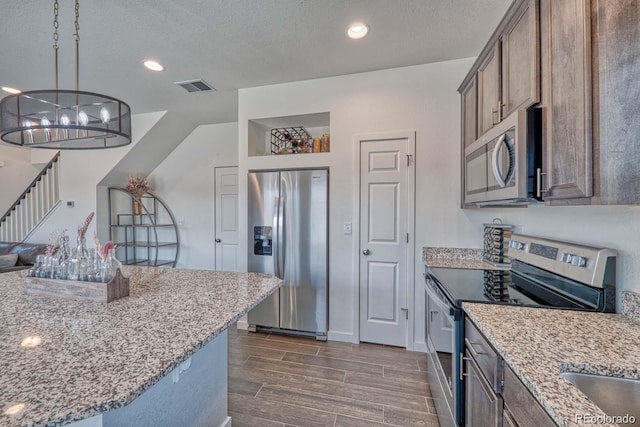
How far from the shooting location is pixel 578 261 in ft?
4.42

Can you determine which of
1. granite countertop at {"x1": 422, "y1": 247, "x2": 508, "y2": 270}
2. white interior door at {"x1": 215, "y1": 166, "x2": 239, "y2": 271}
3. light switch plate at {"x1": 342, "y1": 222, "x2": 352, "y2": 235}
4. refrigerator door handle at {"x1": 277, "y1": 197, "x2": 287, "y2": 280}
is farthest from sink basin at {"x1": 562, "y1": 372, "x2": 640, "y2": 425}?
white interior door at {"x1": 215, "y1": 166, "x2": 239, "y2": 271}

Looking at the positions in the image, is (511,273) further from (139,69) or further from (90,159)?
(90,159)

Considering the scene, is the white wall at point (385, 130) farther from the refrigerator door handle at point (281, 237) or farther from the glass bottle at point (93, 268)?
the glass bottle at point (93, 268)

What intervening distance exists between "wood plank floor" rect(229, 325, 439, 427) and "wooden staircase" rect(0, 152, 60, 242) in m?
4.52

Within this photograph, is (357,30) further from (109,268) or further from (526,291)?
(109,268)

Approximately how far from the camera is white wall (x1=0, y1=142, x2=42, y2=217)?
219 inches

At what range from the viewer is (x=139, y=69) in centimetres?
283

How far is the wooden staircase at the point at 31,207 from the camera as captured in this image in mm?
4871

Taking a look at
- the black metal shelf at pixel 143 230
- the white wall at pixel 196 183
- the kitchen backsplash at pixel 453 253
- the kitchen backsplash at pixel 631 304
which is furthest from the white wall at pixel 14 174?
the kitchen backsplash at pixel 631 304

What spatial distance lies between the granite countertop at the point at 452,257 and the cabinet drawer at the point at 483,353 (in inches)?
39.1

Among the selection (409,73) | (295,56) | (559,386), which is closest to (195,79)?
(295,56)

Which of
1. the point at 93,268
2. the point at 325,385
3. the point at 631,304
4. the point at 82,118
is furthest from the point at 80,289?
the point at 631,304

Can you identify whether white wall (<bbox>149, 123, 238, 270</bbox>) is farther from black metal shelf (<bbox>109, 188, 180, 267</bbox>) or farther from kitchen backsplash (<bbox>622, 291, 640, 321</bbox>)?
kitchen backsplash (<bbox>622, 291, 640, 321</bbox>)

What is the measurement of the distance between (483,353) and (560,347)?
0.27m
